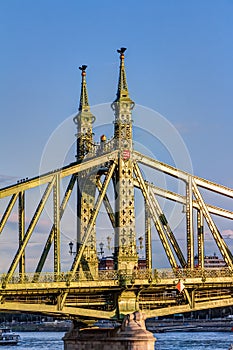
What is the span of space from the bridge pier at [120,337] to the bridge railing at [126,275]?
3.54m

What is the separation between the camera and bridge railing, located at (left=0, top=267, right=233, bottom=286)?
83.9 meters

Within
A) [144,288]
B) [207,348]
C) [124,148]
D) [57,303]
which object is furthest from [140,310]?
[207,348]

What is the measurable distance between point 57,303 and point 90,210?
15154 mm

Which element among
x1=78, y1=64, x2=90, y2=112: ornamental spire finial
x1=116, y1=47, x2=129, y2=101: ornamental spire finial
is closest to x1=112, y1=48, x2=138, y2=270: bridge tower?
x1=116, y1=47, x2=129, y2=101: ornamental spire finial

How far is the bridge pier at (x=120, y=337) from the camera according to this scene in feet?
275

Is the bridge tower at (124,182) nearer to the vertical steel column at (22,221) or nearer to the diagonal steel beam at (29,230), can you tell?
the diagonal steel beam at (29,230)

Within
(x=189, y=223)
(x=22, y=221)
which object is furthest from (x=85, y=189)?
(x=22, y=221)

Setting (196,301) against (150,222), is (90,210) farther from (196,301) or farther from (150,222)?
(196,301)

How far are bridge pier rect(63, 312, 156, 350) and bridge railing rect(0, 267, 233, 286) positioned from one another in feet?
11.6

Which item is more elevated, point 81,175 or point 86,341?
point 81,175

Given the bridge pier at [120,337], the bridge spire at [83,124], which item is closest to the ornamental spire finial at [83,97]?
the bridge spire at [83,124]

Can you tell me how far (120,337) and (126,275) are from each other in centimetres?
509

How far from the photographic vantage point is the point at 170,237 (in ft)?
322

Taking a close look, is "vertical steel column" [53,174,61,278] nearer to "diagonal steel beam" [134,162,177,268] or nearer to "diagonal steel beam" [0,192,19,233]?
"diagonal steel beam" [0,192,19,233]
